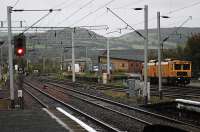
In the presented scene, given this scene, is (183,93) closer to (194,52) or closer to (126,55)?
(194,52)

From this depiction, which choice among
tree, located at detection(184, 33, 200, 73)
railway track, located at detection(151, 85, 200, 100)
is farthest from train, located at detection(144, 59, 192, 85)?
tree, located at detection(184, 33, 200, 73)

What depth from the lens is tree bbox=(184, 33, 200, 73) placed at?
7181 centimetres

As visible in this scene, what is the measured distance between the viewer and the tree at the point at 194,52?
71.8 meters

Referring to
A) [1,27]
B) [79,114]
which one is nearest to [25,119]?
[79,114]

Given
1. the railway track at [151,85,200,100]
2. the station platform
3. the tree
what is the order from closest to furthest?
the station platform < the railway track at [151,85,200,100] < the tree

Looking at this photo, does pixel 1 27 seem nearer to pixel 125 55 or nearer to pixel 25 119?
pixel 25 119

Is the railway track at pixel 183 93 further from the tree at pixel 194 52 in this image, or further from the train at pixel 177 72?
the tree at pixel 194 52

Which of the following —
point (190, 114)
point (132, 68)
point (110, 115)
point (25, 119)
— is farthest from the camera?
point (132, 68)

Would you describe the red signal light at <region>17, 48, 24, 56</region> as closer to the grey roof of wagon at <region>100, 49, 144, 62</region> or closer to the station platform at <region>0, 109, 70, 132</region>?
the station platform at <region>0, 109, 70, 132</region>

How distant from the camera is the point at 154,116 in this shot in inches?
936

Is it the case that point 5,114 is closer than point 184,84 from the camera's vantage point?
Yes

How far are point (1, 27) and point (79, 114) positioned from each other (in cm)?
3428

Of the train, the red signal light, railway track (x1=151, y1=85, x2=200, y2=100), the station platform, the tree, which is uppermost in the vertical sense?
the tree

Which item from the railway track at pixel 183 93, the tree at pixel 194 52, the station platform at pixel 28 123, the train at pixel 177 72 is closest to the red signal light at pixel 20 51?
the station platform at pixel 28 123
